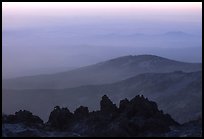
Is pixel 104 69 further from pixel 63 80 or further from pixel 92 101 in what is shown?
pixel 92 101

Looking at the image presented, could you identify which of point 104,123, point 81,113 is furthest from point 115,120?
point 81,113

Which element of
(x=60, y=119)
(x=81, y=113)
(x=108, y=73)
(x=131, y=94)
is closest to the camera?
(x=60, y=119)

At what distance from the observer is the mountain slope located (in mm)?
79625

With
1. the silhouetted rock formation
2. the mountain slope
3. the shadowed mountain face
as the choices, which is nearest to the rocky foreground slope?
the silhouetted rock formation

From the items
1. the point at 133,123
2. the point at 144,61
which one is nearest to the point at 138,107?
the point at 133,123

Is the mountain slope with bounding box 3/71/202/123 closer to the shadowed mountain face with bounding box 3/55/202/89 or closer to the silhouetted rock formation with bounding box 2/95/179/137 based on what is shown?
the shadowed mountain face with bounding box 3/55/202/89

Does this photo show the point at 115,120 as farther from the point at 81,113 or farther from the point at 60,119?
the point at 60,119

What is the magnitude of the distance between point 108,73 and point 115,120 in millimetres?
124653

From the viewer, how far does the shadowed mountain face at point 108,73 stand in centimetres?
13600

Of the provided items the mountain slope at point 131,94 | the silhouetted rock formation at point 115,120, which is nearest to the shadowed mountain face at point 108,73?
the mountain slope at point 131,94

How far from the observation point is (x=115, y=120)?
3212 centimetres

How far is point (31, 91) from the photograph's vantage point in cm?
11462

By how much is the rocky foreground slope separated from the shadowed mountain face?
92.8m

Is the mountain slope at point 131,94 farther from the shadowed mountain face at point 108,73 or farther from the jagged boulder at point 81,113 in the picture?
the jagged boulder at point 81,113
